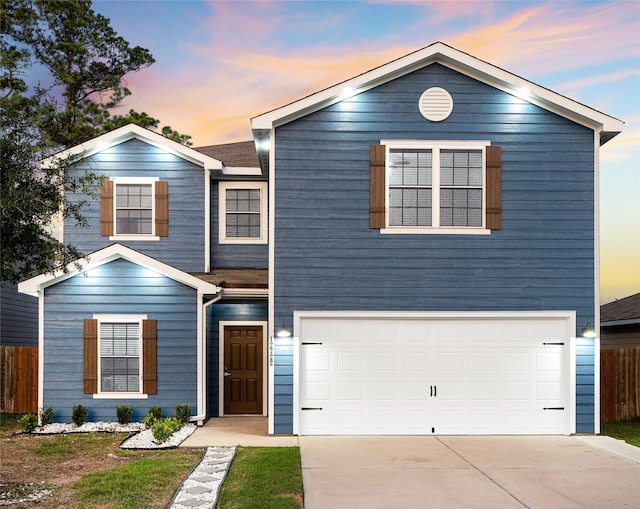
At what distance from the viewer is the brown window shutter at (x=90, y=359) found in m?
13.9

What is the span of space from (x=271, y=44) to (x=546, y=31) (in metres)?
6.88

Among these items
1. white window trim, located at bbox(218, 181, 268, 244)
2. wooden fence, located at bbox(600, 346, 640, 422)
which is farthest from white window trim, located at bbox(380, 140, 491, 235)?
wooden fence, located at bbox(600, 346, 640, 422)

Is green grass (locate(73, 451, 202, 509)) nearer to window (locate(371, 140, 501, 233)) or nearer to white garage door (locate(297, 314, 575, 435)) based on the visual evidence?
white garage door (locate(297, 314, 575, 435))

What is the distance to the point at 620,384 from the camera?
1519 cm

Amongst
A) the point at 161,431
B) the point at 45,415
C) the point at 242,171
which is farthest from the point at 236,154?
the point at 161,431

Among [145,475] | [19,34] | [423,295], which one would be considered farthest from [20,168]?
[19,34]

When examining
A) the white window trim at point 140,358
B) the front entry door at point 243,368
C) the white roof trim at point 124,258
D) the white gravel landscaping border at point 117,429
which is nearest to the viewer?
the white gravel landscaping border at point 117,429

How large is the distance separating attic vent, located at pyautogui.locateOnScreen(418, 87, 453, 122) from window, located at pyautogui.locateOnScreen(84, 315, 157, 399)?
6.48 meters

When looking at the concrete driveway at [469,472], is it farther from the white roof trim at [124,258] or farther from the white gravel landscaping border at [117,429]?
the white roof trim at [124,258]

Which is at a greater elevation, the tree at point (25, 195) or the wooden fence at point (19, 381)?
the tree at point (25, 195)

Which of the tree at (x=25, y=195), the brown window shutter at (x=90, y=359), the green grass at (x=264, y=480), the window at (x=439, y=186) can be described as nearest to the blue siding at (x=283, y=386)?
the green grass at (x=264, y=480)

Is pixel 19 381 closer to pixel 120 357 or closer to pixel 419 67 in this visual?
pixel 120 357

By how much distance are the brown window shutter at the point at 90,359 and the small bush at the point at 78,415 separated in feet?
1.23

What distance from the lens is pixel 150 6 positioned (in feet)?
66.2
